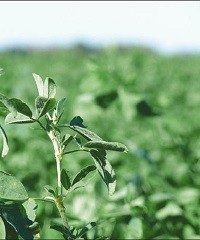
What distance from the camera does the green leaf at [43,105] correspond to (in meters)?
0.94

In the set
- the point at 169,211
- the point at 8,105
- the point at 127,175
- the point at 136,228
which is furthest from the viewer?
the point at 127,175

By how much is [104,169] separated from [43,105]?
0.14 m

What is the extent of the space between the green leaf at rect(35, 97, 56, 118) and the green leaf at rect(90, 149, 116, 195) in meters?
0.10

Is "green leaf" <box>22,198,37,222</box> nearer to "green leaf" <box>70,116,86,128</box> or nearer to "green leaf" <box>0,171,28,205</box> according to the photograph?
"green leaf" <box>0,171,28,205</box>

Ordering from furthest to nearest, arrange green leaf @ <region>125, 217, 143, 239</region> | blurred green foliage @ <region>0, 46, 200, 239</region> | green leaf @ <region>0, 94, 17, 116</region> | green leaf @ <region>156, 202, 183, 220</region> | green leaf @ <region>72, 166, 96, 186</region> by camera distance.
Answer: green leaf @ <region>156, 202, 183, 220</region>, blurred green foliage @ <region>0, 46, 200, 239</region>, green leaf @ <region>125, 217, 143, 239</region>, green leaf @ <region>72, 166, 96, 186</region>, green leaf @ <region>0, 94, 17, 116</region>

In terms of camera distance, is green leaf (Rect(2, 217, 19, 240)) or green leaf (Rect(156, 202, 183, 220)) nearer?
green leaf (Rect(2, 217, 19, 240))

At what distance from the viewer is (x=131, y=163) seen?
2.83 meters

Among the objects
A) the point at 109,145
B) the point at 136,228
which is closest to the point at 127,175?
the point at 136,228

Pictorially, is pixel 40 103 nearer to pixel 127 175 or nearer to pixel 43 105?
pixel 43 105

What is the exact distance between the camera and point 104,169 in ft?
3.12

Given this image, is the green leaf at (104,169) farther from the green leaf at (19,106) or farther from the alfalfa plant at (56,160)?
the green leaf at (19,106)

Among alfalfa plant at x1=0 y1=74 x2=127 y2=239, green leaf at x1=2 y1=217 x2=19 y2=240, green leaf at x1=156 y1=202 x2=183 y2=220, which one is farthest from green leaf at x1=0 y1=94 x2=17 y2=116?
green leaf at x1=156 y1=202 x2=183 y2=220

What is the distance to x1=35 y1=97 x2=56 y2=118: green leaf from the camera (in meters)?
0.94

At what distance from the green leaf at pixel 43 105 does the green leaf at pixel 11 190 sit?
12 centimetres
